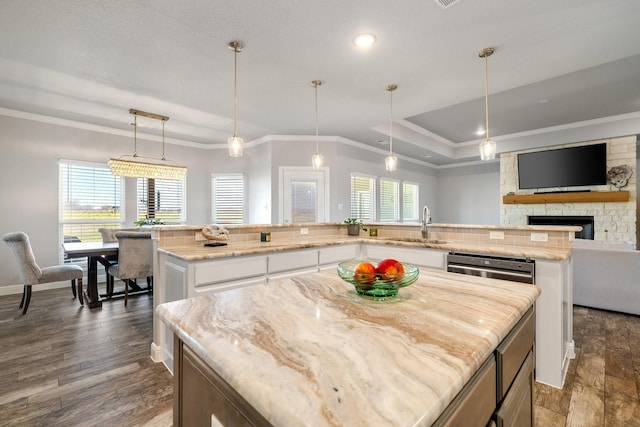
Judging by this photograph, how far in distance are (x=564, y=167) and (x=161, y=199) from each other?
7.88 m

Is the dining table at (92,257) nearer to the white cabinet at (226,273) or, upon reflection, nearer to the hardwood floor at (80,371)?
the hardwood floor at (80,371)

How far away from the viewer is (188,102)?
389 cm

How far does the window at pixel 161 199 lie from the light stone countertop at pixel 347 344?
5.18m

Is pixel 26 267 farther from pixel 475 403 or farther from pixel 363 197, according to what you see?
pixel 363 197

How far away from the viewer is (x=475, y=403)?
0.68 meters

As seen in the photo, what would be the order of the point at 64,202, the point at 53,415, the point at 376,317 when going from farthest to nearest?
the point at 64,202 → the point at 53,415 → the point at 376,317

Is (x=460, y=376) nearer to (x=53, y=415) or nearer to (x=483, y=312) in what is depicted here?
(x=483, y=312)

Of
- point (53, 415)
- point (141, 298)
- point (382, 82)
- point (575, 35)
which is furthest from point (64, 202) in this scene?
point (575, 35)

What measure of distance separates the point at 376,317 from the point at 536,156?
22.1 ft

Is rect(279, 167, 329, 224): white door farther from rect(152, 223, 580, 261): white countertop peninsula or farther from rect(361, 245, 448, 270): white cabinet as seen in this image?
rect(361, 245, 448, 270): white cabinet

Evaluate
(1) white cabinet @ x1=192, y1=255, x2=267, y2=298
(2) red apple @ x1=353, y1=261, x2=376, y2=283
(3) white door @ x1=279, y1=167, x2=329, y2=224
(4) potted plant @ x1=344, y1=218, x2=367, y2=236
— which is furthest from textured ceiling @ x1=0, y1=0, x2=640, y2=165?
(2) red apple @ x1=353, y1=261, x2=376, y2=283

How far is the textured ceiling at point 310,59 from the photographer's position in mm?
2139

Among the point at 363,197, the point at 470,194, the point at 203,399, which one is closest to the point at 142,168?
the point at 363,197

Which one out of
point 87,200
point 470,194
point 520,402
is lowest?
point 520,402
